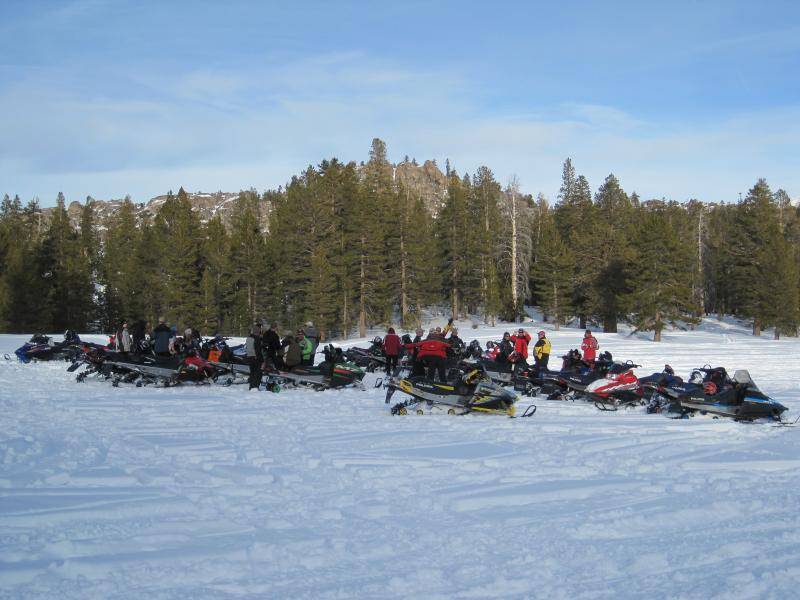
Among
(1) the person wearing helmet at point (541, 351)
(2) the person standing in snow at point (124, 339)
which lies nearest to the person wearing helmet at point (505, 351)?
(1) the person wearing helmet at point (541, 351)

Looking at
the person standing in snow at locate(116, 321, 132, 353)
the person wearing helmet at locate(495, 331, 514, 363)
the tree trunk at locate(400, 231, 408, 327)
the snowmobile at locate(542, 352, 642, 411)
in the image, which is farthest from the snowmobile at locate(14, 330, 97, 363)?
the tree trunk at locate(400, 231, 408, 327)

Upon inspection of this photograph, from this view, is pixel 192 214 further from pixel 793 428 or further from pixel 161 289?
pixel 793 428

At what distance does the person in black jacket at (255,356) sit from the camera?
1547cm

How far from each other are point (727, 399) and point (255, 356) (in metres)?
9.83

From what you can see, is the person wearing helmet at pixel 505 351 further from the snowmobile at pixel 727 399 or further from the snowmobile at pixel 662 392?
the snowmobile at pixel 727 399

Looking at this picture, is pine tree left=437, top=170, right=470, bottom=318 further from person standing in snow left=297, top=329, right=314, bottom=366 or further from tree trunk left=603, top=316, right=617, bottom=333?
person standing in snow left=297, top=329, right=314, bottom=366

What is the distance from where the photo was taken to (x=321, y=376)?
15617 mm

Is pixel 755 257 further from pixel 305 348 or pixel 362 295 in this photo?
pixel 305 348

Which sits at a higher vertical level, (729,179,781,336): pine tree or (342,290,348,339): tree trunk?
(729,179,781,336): pine tree

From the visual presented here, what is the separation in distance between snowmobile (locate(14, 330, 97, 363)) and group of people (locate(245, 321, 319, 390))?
26.0 feet

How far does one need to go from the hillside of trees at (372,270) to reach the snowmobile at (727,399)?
99.9 feet

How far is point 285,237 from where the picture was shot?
45.6m

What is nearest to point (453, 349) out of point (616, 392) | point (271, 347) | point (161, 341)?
point (271, 347)

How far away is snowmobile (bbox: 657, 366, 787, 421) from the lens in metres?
11.0
